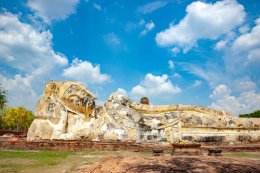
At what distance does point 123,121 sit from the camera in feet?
55.5

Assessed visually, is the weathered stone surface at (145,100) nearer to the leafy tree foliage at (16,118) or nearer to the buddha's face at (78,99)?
the buddha's face at (78,99)

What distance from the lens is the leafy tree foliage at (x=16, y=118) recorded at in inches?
1896

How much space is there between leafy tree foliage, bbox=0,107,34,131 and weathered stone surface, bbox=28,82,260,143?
1343 inches

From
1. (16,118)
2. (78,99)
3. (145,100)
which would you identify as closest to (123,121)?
(78,99)

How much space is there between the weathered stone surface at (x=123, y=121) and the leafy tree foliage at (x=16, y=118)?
112ft

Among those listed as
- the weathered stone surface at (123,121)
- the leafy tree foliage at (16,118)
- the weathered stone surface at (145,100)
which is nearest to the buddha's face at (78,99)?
the weathered stone surface at (123,121)

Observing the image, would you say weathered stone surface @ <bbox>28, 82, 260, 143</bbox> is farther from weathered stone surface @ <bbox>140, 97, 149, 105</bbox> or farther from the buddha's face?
weathered stone surface @ <bbox>140, 97, 149, 105</bbox>

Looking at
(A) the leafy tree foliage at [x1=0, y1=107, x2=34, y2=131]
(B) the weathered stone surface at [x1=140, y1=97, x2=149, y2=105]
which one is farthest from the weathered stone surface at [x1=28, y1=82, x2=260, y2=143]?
(A) the leafy tree foliage at [x1=0, y1=107, x2=34, y2=131]

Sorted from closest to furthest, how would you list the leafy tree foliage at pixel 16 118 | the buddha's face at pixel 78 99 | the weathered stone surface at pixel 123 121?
the weathered stone surface at pixel 123 121, the buddha's face at pixel 78 99, the leafy tree foliage at pixel 16 118

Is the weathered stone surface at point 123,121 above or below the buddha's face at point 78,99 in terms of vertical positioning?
below

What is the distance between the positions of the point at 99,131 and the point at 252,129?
33.5ft

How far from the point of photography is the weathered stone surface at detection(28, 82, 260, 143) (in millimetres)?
16531

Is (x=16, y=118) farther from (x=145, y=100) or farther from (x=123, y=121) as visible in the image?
(x=123, y=121)

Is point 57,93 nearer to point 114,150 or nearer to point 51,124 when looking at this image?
point 51,124
